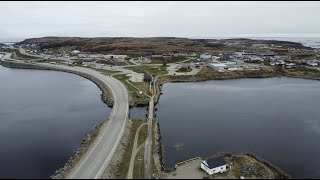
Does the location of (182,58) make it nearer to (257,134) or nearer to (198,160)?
(257,134)

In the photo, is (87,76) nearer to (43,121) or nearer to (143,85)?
(143,85)

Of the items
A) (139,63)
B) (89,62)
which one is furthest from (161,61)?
(89,62)

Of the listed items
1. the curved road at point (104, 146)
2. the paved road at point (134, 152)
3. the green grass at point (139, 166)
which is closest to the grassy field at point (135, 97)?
the curved road at point (104, 146)

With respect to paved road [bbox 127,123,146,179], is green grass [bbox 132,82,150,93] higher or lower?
higher

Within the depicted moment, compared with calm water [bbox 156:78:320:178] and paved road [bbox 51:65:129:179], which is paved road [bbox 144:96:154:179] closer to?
calm water [bbox 156:78:320:178]

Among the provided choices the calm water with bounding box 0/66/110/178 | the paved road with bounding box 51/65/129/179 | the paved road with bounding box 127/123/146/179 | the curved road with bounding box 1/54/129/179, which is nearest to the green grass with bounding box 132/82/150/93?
the curved road with bounding box 1/54/129/179

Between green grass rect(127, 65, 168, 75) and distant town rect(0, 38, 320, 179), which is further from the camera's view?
green grass rect(127, 65, 168, 75)

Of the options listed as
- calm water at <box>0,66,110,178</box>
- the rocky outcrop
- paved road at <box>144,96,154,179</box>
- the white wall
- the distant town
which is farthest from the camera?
the rocky outcrop

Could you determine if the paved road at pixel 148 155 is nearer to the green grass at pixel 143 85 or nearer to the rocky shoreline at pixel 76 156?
the rocky shoreline at pixel 76 156
